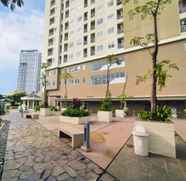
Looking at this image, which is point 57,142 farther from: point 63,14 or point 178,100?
point 63,14

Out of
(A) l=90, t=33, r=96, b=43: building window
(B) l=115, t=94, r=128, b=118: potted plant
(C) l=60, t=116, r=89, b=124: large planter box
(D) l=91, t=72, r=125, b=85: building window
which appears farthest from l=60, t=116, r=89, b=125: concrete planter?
(A) l=90, t=33, r=96, b=43: building window

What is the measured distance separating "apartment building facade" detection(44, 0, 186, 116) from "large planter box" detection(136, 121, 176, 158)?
59.6 feet

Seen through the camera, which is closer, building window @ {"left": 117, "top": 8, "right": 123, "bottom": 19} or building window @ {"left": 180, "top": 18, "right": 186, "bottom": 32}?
building window @ {"left": 180, "top": 18, "right": 186, "bottom": 32}

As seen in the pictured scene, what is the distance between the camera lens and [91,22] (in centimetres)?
3591

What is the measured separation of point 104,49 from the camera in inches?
1288

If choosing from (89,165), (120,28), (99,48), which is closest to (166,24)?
(120,28)

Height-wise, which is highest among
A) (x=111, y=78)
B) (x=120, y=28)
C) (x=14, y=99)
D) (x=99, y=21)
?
(x=99, y=21)

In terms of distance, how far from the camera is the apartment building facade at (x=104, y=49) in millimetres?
23875

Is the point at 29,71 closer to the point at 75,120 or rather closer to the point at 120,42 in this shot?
the point at 120,42

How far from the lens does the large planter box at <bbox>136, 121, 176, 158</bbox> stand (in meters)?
Result: 6.10

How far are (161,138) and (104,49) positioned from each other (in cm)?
2832

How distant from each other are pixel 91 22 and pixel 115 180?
36.0 metres

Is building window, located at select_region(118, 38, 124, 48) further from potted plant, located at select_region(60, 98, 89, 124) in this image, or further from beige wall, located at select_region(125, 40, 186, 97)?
potted plant, located at select_region(60, 98, 89, 124)

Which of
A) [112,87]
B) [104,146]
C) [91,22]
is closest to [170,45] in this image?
[112,87]
